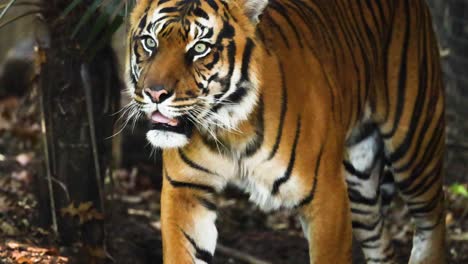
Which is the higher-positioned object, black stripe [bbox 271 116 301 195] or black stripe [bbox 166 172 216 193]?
black stripe [bbox 271 116 301 195]

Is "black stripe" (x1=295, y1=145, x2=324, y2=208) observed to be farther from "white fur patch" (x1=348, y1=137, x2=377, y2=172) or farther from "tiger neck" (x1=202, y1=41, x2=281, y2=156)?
"white fur patch" (x1=348, y1=137, x2=377, y2=172)

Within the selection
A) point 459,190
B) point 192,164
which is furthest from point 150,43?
point 459,190

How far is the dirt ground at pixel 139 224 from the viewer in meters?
4.48

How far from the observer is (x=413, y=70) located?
14.0 ft

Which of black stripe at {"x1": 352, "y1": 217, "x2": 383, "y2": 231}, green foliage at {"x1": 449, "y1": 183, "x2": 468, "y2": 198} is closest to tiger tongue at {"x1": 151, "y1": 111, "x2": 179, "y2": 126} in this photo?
black stripe at {"x1": 352, "y1": 217, "x2": 383, "y2": 231}

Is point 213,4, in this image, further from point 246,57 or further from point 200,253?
point 200,253

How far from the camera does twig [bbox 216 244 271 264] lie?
484 cm

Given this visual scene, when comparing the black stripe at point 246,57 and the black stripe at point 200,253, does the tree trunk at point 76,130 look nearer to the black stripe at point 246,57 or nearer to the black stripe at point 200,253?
the black stripe at point 200,253

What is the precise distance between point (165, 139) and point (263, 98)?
0.40 metres

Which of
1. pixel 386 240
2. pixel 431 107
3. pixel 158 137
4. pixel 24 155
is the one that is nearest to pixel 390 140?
pixel 431 107

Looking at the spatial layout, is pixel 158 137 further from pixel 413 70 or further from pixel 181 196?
pixel 413 70

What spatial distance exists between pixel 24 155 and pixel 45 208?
2.33m

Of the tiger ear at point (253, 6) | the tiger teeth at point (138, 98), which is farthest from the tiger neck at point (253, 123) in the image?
the tiger teeth at point (138, 98)

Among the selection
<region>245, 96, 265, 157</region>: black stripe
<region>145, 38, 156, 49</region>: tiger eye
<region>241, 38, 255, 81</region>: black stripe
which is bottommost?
<region>245, 96, 265, 157</region>: black stripe
